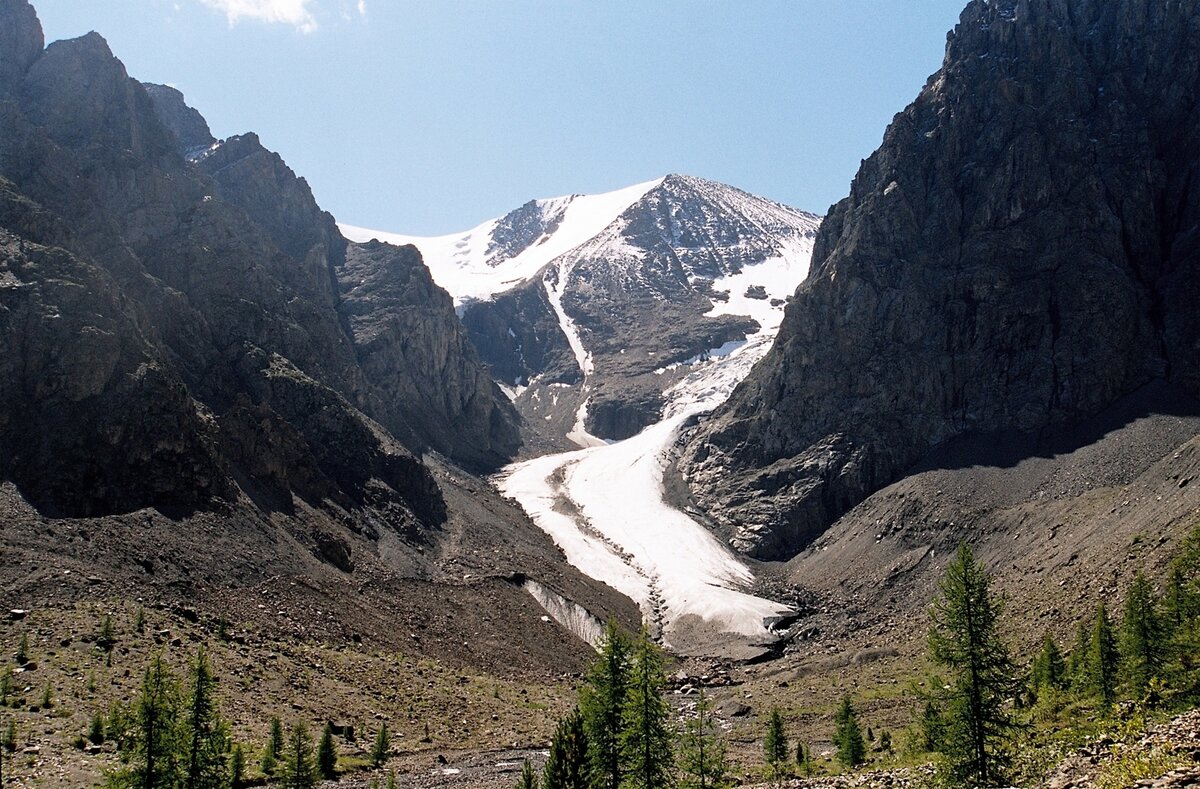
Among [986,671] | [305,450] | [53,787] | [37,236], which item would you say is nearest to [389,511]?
[305,450]

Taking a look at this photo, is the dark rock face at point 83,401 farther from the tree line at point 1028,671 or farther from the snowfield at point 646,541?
the tree line at point 1028,671

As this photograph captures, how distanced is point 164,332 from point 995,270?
113498 millimetres

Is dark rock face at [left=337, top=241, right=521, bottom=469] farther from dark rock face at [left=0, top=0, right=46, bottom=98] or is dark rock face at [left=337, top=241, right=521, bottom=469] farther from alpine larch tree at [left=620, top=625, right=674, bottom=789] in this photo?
alpine larch tree at [left=620, top=625, right=674, bottom=789]

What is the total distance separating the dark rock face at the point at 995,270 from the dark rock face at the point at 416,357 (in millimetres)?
53777

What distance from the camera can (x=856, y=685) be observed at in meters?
66.8

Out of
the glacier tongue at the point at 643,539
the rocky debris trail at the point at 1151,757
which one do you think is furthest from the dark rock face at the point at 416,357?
the rocky debris trail at the point at 1151,757

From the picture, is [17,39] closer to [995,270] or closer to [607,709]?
[607,709]

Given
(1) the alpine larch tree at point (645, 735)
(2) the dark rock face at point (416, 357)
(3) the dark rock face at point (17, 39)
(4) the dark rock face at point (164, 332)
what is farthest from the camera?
(2) the dark rock face at point (416, 357)

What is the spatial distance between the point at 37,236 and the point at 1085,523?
102080mm

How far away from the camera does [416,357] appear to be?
174875 millimetres

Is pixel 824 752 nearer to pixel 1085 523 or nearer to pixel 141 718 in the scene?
pixel 141 718

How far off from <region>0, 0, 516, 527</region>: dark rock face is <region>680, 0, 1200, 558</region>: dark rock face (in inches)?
2419

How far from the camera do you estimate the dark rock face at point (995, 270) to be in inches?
4737

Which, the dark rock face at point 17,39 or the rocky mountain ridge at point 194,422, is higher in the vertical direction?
the dark rock face at point 17,39
